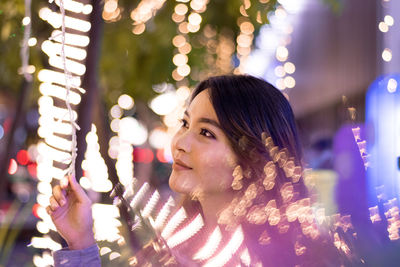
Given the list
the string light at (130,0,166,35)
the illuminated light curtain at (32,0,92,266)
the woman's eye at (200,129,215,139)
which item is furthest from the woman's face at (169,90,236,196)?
the string light at (130,0,166,35)

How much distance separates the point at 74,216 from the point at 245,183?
442 mm

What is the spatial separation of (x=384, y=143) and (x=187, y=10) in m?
1.17

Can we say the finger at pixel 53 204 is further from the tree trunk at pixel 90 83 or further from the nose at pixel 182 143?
the tree trunk at pixel 90 83

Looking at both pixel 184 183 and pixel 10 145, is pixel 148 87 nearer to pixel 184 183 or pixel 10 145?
pixel 10 145

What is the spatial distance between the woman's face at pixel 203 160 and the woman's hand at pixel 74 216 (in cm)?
22

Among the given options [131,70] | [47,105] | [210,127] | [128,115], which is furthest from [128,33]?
[128,115]

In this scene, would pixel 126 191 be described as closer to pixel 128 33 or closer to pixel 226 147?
pixel 226 147

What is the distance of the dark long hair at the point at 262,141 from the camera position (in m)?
1.25

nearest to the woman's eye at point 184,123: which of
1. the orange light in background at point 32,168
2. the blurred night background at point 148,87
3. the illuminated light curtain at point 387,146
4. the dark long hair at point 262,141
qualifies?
the dark long hair at point 262,141

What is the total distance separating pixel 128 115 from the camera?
620 centimetres

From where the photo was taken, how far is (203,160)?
1.24 meters

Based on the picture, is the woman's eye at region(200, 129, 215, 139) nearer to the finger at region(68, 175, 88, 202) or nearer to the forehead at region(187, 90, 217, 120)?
the forehead at region(187, 90, 217, 120)

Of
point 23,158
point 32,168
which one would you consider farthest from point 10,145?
point 23,158

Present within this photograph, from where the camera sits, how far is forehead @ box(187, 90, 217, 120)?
130 cm
